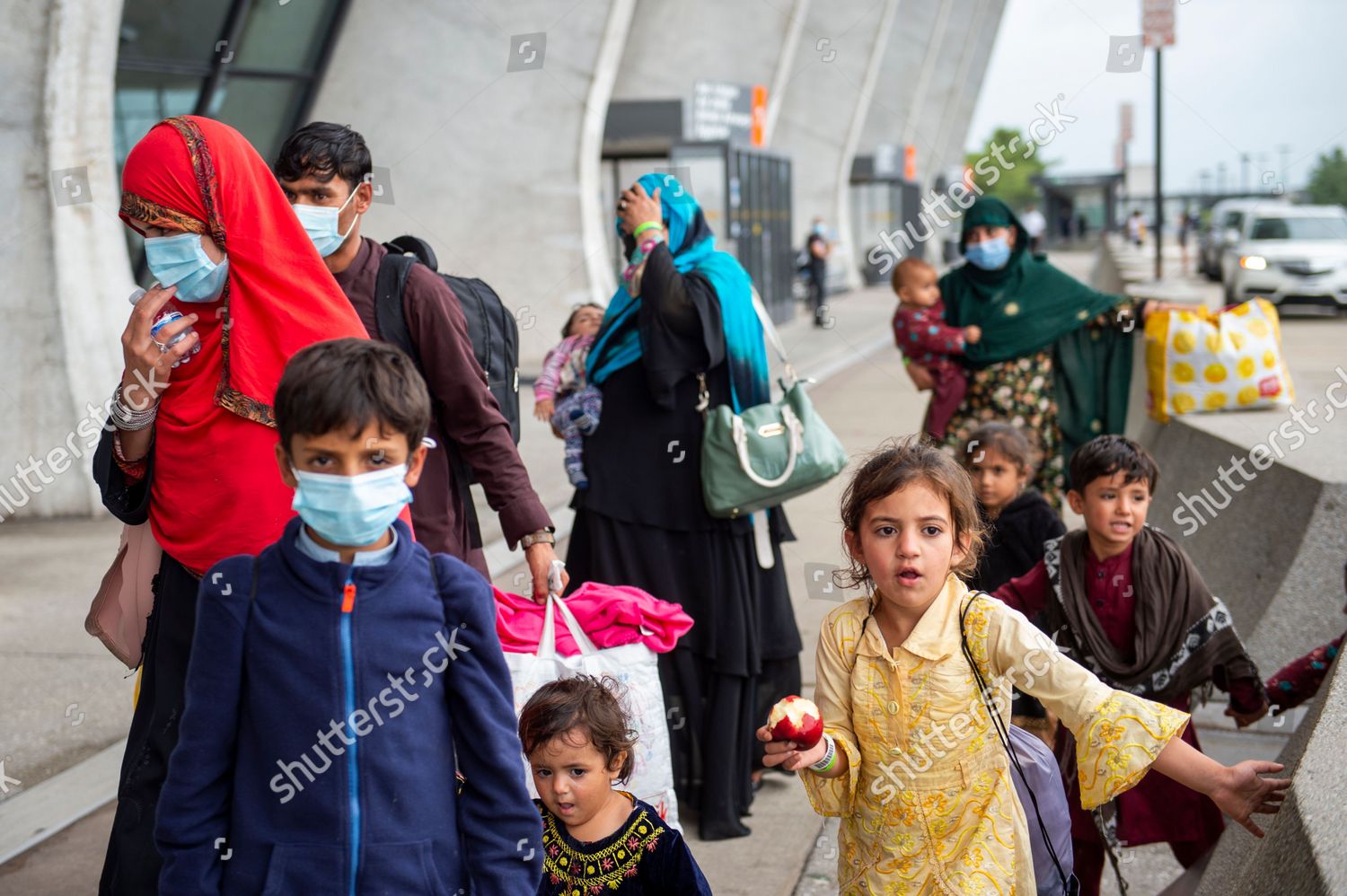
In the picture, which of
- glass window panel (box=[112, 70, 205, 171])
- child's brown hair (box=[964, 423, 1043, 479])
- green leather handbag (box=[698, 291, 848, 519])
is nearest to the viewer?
green leather handbag (box=[698, 291, 848, 519])

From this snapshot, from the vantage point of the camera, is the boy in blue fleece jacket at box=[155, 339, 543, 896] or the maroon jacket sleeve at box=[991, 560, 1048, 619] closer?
the boy in blue fleece jacket at box=[155, 339, 543, 896]

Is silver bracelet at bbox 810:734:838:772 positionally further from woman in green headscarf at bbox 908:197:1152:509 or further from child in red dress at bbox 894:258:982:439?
child in red dress at bbox 894:258:982:439

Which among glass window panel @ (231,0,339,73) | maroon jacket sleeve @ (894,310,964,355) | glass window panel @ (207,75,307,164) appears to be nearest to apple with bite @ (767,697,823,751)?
maroon jacket sleeve @ (894,310,964,355)

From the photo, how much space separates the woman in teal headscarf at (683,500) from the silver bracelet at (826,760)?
1.73 meters

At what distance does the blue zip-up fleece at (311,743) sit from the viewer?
1979 mm

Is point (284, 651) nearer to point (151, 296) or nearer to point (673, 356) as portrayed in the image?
point (151, 296)

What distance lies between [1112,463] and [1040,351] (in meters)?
2.08

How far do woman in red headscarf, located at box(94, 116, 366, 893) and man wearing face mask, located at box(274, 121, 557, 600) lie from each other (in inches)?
17.7

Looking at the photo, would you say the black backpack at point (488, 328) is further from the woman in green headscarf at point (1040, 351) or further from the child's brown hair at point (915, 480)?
the woman in green headscarf at point (1040, 351)

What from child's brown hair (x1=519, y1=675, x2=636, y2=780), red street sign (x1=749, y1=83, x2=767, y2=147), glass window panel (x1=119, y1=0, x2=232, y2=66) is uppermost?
glass window panel (x1=119, y1=0, x2=232, y2=66)

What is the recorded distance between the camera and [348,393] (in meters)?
1.94

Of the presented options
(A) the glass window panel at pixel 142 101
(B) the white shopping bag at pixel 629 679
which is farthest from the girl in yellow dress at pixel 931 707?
(A) the glass window panel at pixel 142 101

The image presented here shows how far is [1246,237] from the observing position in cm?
2275

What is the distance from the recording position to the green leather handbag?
409 centimetres
